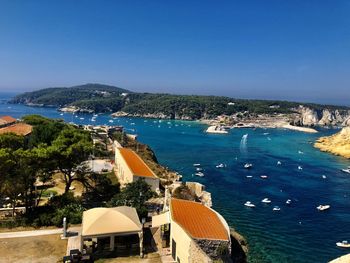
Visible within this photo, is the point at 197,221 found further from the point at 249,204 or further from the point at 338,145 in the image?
the point at 338,145

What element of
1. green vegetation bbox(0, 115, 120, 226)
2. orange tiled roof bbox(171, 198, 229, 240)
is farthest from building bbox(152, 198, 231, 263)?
green vegetation bbox(0, 115, 120, 226)

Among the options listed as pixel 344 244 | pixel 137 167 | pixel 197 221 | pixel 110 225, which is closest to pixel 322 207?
pixel 344 244

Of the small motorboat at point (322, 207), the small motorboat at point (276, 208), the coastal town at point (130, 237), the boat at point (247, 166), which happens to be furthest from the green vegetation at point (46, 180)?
the boat at point (247, 166)

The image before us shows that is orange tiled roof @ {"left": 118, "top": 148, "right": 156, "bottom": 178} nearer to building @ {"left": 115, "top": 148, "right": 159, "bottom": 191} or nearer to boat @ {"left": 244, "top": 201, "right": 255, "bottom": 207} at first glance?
building @ {"left": 115, "top": 148, "right": 159, "bottom": 191}

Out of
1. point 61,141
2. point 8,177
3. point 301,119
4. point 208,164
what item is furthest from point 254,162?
point 301,119

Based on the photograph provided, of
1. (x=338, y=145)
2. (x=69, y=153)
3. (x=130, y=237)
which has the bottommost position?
(x=338, y=145)

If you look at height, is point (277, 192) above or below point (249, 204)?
below
